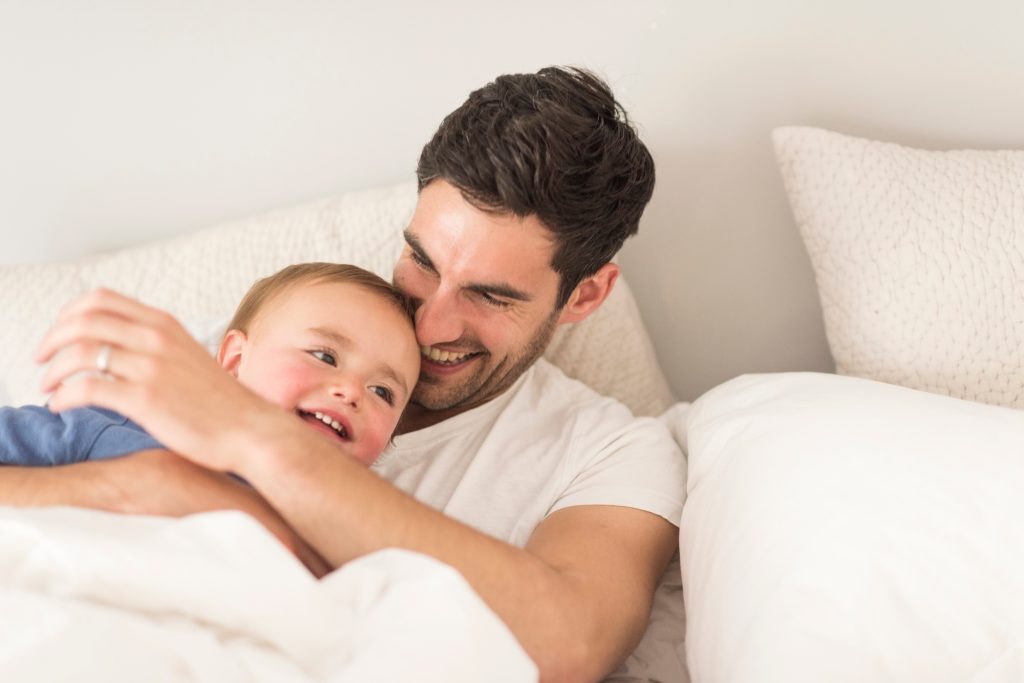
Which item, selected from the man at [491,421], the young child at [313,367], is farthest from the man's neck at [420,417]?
the young child at [313,367]

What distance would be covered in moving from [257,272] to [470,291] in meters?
0.48

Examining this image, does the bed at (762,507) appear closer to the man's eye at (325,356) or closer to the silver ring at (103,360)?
the silver ring at (103,360)

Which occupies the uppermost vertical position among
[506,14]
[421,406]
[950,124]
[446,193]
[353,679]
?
[506,14]

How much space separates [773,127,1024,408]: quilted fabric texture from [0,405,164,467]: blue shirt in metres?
1.14

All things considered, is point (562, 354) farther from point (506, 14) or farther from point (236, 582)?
point (236, 582)

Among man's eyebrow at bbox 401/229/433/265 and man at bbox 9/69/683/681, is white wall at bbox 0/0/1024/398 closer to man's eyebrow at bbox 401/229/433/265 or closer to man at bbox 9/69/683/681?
man at bbox 9/69/683/681

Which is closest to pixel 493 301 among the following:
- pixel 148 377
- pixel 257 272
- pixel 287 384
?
pixel 287 384

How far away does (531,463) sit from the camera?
143 cm

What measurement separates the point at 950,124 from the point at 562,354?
86 centimetres

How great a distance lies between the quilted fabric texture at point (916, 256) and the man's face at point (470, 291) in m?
0.50

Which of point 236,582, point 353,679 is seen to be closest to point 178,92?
point 236,582

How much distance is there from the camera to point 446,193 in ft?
4.50

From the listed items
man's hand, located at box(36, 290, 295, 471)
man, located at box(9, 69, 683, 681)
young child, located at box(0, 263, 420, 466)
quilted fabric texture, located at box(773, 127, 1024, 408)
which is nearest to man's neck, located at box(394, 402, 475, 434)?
man, located at box(9, 69, 683, 681)

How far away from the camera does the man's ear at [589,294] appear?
1.54 metres
